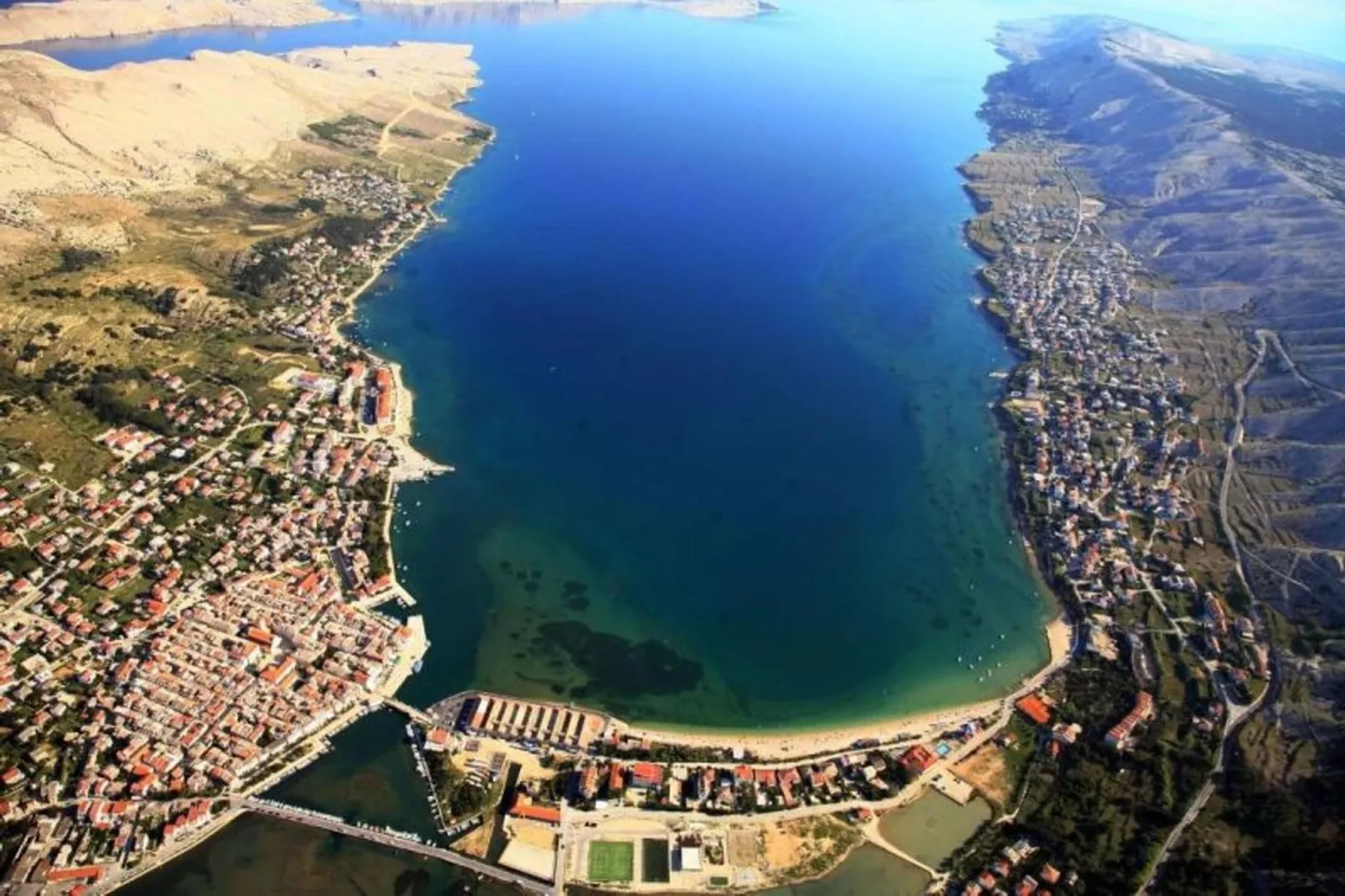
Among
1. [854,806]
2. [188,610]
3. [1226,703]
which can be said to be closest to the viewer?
[854,806]

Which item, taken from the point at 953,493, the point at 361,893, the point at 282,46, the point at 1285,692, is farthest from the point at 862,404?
the point at 282,46

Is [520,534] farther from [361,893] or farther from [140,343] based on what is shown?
[140,343]

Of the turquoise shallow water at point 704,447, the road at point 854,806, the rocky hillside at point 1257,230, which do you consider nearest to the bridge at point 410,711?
the turquoise shallow water at point 704,447

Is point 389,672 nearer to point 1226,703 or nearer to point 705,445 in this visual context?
point 705,445

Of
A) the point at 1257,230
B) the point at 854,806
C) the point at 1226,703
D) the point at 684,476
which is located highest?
the point at 1257,230

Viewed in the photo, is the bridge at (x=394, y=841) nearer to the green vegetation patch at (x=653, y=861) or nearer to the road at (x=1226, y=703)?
the green vegetation patch at (x=653, y=861)

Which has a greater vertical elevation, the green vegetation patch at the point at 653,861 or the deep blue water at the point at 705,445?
the deep blue water at the point at 705,445

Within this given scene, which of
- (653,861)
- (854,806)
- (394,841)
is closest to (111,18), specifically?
(394,841)
